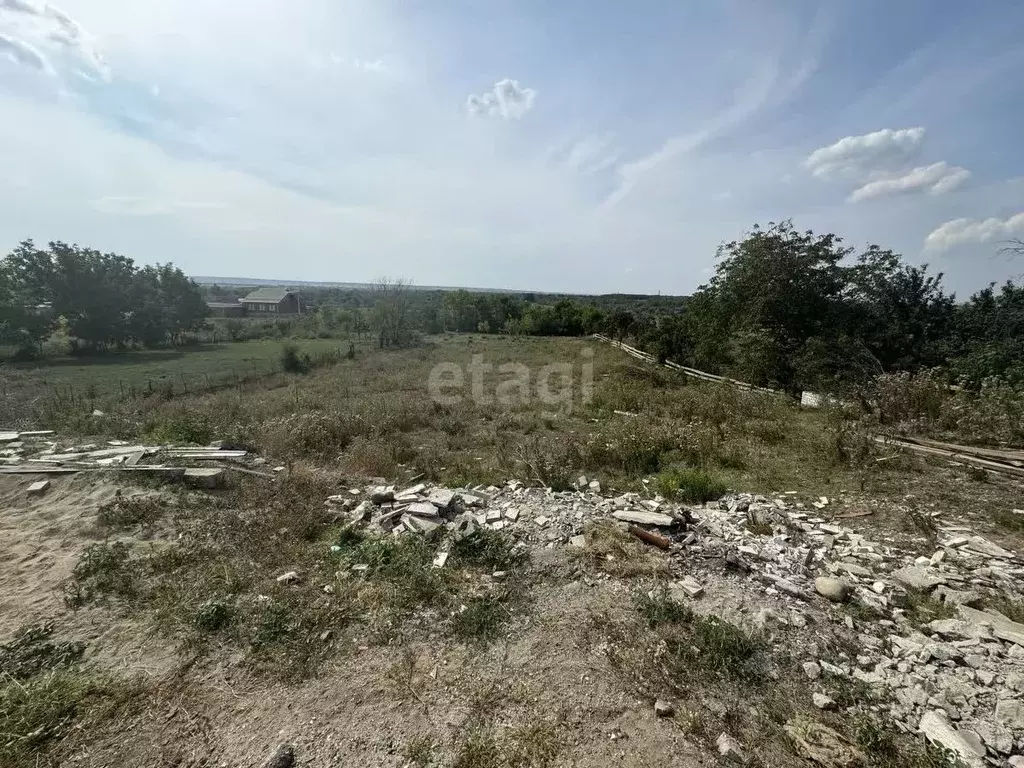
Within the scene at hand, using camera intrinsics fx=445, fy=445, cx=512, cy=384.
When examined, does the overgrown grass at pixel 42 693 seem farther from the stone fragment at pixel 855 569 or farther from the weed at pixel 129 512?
the stone fragment at pixel 855 569

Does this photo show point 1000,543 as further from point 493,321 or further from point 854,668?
point 493,321

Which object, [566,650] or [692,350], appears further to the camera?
[692,350]

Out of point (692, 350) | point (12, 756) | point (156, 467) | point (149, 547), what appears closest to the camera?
point (12, 756)

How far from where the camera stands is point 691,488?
17.7ft

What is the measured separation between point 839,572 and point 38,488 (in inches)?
331

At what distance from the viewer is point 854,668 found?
2816mm

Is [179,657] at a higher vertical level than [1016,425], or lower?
lower

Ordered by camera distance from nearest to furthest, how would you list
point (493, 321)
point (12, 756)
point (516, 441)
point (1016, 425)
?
1. point (12, 756)
2. point (1016, 425)
3. point (516, 441)
4. point (493, 321)

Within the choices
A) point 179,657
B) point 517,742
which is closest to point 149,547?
point 179,657

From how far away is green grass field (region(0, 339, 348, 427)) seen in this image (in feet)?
32.3

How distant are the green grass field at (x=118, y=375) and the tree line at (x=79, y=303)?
4.06 feet

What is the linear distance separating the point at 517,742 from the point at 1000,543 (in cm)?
495

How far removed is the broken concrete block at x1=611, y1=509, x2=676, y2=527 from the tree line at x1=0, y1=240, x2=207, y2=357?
80.0 ft

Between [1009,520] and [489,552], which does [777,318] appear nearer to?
[1009,520]
